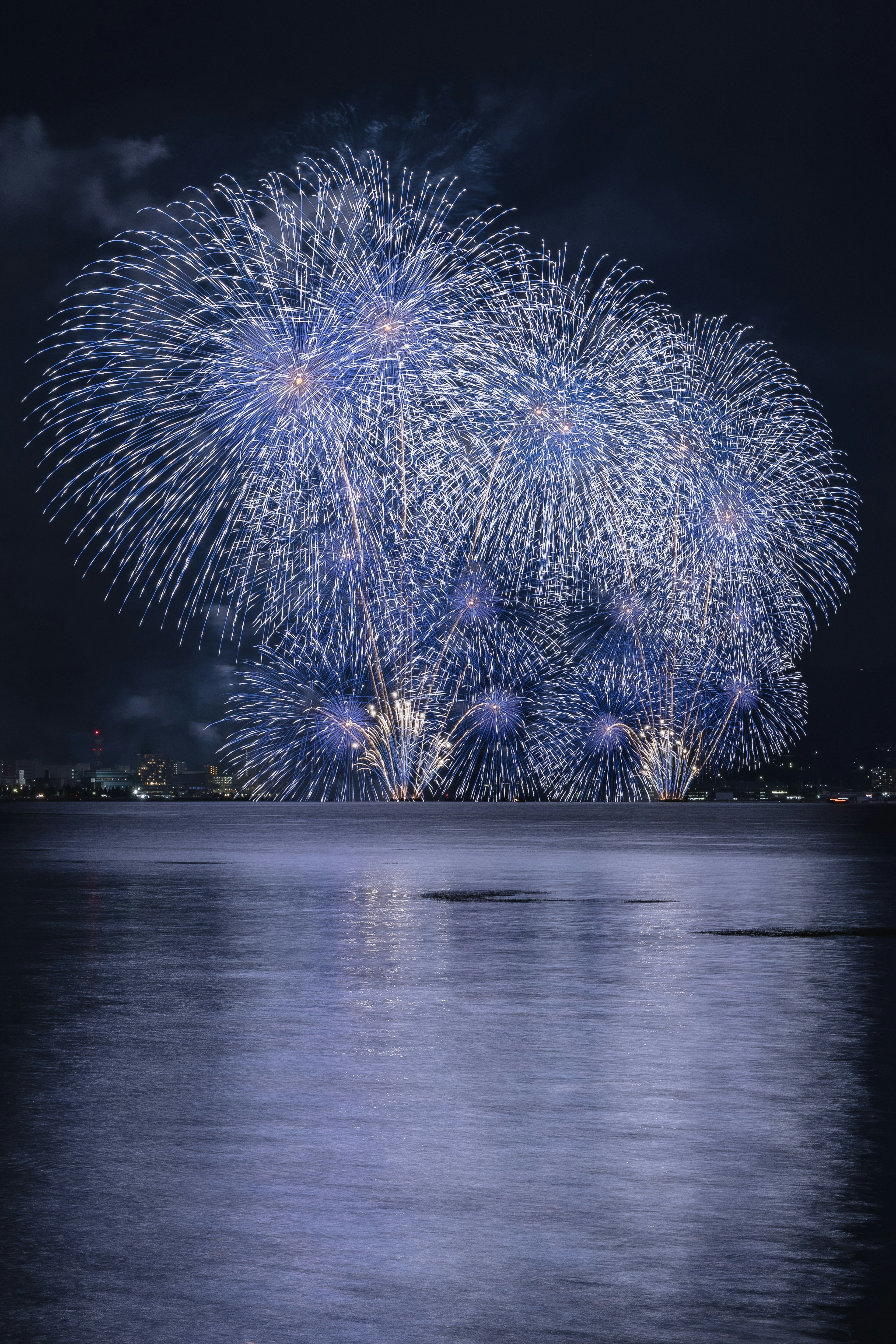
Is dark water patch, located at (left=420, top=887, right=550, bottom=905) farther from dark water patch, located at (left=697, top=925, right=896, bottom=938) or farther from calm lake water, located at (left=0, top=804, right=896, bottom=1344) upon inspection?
dark water patch, located at (left=697, top=925, right=896, bottom=938)

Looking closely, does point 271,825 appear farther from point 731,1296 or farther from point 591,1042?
point 731,1296

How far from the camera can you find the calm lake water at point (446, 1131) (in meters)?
6.14

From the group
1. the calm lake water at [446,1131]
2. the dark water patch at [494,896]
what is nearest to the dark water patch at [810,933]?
the calm lake water at [446,1131]

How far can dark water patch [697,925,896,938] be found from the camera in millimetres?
20469

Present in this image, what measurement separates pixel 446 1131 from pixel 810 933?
502 inches

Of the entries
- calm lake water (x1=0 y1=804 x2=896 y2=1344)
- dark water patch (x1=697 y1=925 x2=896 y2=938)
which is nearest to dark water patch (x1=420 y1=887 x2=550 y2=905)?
calm lake water (x1=0 y1=804 x2=896 y2=1344)

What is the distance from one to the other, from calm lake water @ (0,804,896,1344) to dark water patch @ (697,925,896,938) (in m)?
0.34

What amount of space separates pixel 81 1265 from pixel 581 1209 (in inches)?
84.5

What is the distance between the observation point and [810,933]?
21.0 meters

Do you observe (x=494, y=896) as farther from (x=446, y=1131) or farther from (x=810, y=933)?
(x=446, y=1131)

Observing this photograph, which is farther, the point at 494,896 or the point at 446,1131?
the point at 494,896

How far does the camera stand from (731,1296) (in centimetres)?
621

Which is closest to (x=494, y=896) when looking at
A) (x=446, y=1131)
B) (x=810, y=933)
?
(x=810, y=933)

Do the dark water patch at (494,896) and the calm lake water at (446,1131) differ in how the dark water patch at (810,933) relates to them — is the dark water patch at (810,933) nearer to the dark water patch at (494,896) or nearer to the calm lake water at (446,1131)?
the calm lake water at (446,1131)
